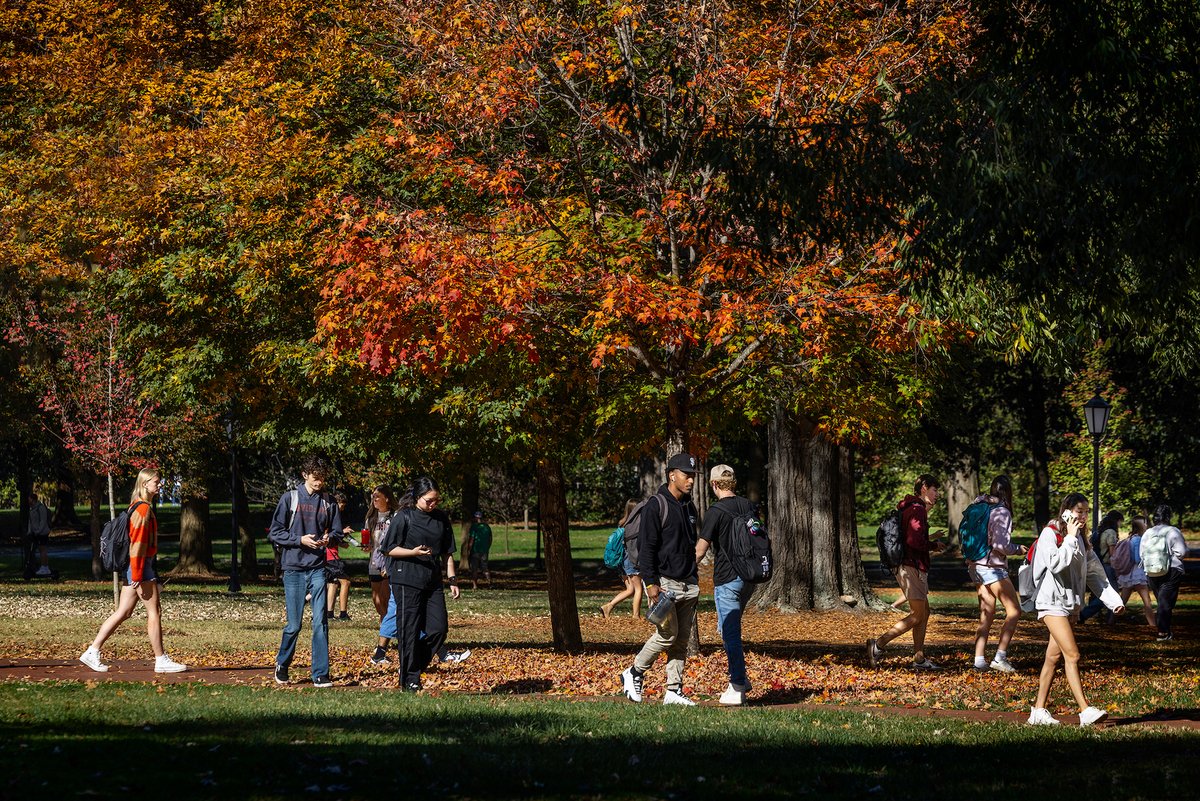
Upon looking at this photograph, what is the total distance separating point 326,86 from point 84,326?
14.1 metres

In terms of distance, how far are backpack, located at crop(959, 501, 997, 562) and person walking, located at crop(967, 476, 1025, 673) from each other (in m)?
0.05

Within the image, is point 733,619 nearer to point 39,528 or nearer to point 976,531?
point 976,531

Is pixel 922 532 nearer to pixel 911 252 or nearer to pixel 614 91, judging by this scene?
pixel 911 252

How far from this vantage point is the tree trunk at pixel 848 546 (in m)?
24.1

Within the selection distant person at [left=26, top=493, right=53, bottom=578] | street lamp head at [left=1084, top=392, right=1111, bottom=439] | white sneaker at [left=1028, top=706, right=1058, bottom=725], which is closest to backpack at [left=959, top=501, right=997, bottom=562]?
white sneaker at [left=1028, top=706, right=1058, bottom=725]

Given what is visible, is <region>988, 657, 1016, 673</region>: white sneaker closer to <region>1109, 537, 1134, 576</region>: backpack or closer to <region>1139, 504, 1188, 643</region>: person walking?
<region>1139, 504, 1188, 643</region>: person walking

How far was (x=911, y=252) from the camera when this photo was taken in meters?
10.6

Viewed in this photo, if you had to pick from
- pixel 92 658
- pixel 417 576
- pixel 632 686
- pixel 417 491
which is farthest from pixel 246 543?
pixel 632 686

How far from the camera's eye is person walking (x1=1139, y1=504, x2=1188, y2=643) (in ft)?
63.5

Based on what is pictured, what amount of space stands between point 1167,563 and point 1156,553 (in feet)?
0.64

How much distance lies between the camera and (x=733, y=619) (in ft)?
36.2

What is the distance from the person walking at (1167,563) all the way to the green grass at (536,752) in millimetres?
10670

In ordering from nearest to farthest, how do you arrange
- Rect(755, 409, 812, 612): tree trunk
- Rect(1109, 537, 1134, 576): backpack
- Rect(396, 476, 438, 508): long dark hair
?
Rect(396, 476, 438, 508): long dark hair < Rect(1109, 537, 1134, 576): backpack < Rect(755, 409, 812, 612): tree trunk

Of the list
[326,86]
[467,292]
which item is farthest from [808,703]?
[326,86]
